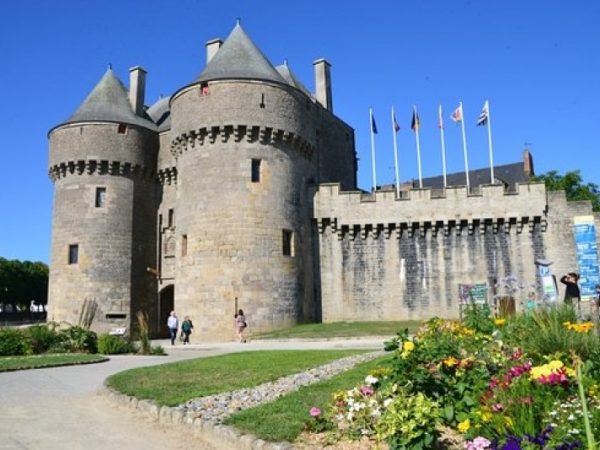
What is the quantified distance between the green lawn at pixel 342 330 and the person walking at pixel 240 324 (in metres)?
0.72

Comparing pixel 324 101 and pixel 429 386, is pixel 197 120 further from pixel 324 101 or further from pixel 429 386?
pixel 429 386

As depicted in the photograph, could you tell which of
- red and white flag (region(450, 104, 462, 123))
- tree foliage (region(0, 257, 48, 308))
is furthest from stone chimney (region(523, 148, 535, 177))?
tree foliage (region(0, 257, 48, 308))

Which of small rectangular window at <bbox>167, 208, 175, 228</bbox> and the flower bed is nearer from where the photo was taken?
the flower bed

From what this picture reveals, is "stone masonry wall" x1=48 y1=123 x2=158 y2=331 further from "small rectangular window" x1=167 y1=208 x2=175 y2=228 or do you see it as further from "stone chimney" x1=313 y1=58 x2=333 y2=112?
"stone chimney" x1=313 y1=58 x2=333 y2=112

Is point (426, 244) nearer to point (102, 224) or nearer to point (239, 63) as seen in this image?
point (239, 63)

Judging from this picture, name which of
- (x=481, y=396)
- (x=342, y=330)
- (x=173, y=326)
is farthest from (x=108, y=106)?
(x=481, y=396)

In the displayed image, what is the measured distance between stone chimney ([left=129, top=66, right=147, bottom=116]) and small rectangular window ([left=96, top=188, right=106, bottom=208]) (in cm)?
511

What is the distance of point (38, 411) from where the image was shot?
8406 mm

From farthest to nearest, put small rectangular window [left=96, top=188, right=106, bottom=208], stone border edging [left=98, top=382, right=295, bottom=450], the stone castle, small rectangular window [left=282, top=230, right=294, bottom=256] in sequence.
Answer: small rectangular window [left=96, top=188, right=106, bottom=208], small rectangular window [left=282, top=230, right=294, bottom=256], the stone castle, stone border edging [left=98, top=382, right=295, bottom=450]

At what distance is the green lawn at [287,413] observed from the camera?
622 centimetres

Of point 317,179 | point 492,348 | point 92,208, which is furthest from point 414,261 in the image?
point 492,348

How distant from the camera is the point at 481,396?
5680 millimetres

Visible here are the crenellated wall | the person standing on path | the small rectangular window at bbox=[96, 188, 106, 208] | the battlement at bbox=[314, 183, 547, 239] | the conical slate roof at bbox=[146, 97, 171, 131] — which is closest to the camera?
the person standing on path

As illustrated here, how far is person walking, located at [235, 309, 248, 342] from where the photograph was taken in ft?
76.4
